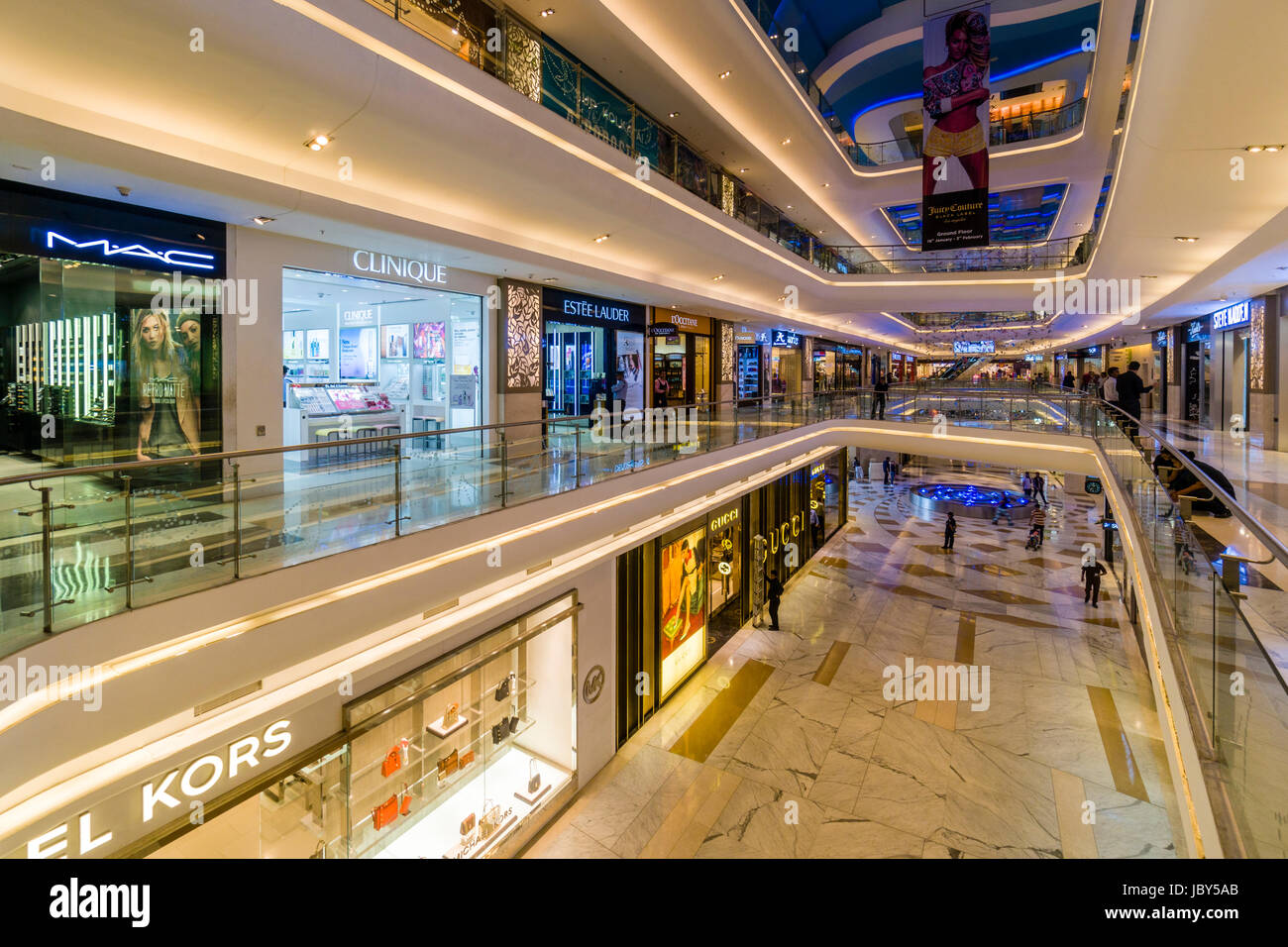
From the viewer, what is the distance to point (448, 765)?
620 cm

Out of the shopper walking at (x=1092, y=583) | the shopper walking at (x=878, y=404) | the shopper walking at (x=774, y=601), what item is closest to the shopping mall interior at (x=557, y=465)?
the shopper walking at (x=774, y=601)

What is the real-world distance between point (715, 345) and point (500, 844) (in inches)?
532

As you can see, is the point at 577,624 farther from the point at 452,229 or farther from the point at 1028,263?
the point at 1028,263

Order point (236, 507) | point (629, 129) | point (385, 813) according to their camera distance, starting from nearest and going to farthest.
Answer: point (236, 507) < point (385, 813) < point (629, 129)

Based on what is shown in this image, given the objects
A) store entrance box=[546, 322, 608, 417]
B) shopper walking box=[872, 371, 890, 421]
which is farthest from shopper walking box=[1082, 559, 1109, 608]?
store entrance box=[546, 322, 608, 417]

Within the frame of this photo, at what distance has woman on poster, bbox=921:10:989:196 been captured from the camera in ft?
38.0

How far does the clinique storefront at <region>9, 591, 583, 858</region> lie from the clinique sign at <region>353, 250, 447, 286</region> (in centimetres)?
471

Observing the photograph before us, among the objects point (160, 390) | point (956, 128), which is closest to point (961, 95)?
point (956, 128)

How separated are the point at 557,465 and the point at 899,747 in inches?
242

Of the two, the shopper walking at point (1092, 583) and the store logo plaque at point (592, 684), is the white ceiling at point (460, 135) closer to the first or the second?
the store logo plaque at point (592, 684)

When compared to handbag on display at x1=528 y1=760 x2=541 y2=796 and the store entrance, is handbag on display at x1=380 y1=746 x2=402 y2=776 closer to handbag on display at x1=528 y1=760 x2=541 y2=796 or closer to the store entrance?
handbag on display at x1=528 y1=760 x2=541 y2=796

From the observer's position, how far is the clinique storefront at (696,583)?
881 cm

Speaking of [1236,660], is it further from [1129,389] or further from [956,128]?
[956,128]

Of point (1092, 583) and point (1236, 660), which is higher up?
point (1236, 660)
